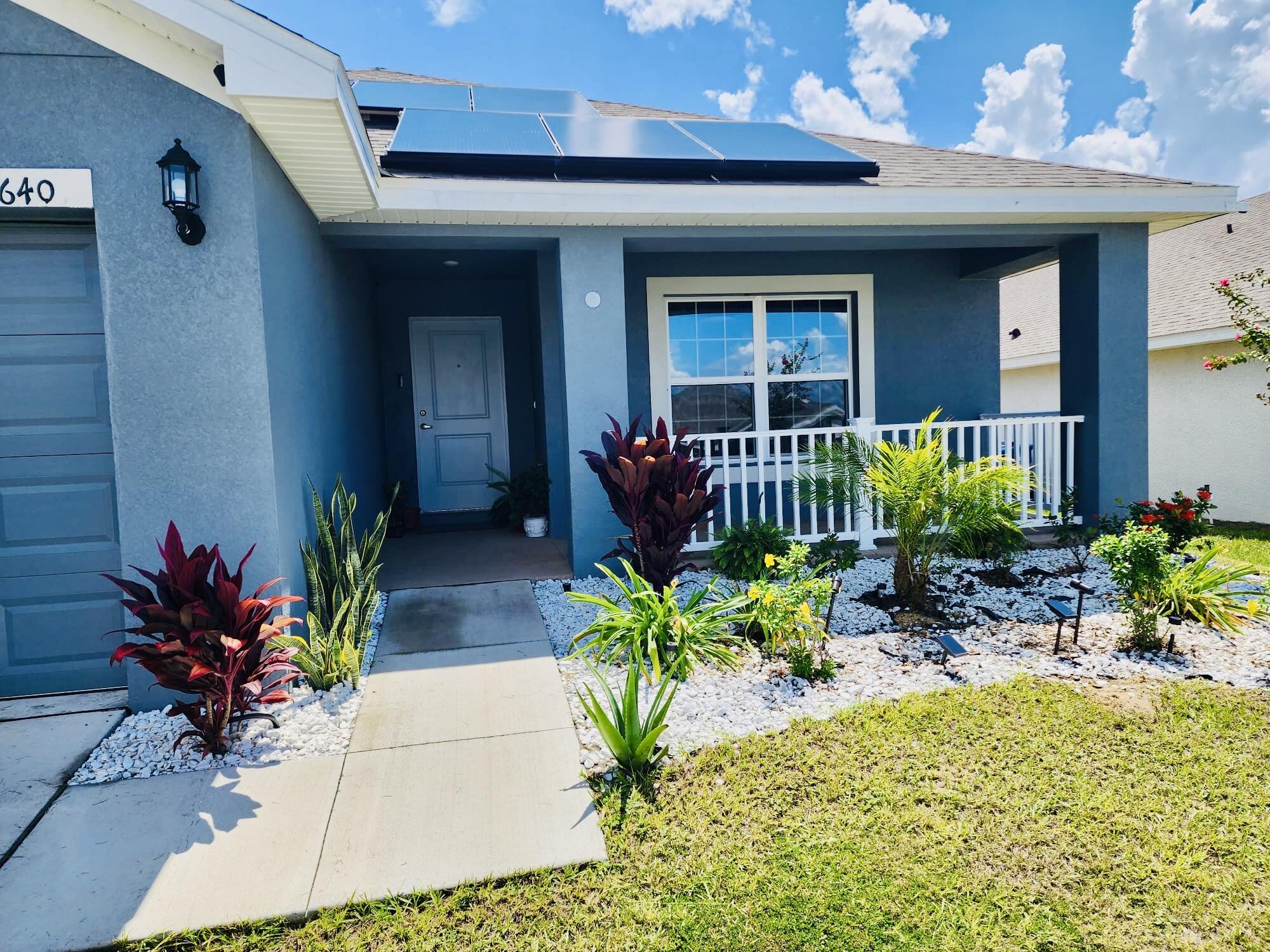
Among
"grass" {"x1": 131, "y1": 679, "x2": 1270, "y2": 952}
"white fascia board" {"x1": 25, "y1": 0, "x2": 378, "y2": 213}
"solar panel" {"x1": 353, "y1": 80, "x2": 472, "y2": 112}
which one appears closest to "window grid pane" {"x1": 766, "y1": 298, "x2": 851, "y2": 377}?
"solar panel" {"x1": 353, "y1": 80, "x2": 472, "y2": 112}

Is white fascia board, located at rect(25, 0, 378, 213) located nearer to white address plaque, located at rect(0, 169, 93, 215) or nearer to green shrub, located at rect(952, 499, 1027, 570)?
white address plaque, located at rect(0, 169, 93, 215)

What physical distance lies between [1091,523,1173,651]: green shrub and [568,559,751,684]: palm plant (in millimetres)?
2313

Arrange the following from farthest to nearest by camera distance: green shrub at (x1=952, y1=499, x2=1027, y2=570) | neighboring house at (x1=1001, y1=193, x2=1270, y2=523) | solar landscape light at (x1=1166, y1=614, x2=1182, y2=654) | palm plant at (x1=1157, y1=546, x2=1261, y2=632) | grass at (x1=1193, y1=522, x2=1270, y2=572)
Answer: neighboring house at (x1=1001, y1=193, x2=1270, y2=523)
grass at (x1=1193, y1=522, x2=1270, y2=572)
green shrub at (x1=952, y1=499, x2=1027, y2=570)
palm plant at (x1=1157, y1=546, x2=1261, y2=632)
solar landscape light at (x1=1166, y1=614, x2=1182, y2=654)

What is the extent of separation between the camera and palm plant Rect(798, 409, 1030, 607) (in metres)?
4.54

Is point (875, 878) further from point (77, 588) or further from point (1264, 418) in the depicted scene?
point (1264, 418)

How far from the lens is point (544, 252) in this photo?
6.21m

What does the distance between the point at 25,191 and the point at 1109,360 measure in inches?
313

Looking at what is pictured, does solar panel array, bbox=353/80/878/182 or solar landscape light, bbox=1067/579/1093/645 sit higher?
solar panel array, bbox=353/80/878/182

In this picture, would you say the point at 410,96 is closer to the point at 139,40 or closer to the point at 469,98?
the point at 469,98

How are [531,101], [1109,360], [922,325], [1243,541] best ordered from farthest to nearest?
[922,325] < [1243,541] < [531,101] < [1109,360]

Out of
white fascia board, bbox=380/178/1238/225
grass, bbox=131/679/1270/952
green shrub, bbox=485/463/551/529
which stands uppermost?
white fascia board, bbox=380/178/1238/225

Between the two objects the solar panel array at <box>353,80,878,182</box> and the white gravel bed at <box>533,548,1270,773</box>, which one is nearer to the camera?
the white gravel bed at <box>533,548,1270,773</box>

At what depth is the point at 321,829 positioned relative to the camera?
2.70 metres

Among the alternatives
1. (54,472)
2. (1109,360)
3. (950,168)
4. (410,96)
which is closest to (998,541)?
(1109,360)
